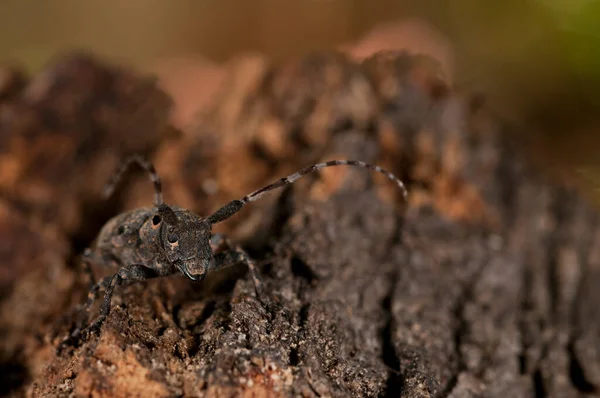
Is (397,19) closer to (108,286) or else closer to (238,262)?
(238,262)

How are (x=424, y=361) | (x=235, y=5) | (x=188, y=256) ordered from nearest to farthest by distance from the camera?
1. (x=188, y=256)
2. (x=424, y=361)
3. (x=235, y=5)

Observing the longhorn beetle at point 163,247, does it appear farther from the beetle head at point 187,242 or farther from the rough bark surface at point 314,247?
the rough bark surface at point 314,247

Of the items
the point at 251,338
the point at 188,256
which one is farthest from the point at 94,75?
the point at 251,338

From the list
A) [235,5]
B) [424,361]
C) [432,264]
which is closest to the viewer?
[424,361]

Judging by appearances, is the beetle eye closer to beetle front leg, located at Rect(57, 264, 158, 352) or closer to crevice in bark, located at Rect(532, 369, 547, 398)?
beetle front leg, located at Rect(57, 264, 158, 352)

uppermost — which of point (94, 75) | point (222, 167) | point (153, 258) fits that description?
point (94, 75)

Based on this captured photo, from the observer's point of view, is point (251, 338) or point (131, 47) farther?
point (131, 47)

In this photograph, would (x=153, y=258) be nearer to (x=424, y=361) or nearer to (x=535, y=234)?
(x=424, y=361)
